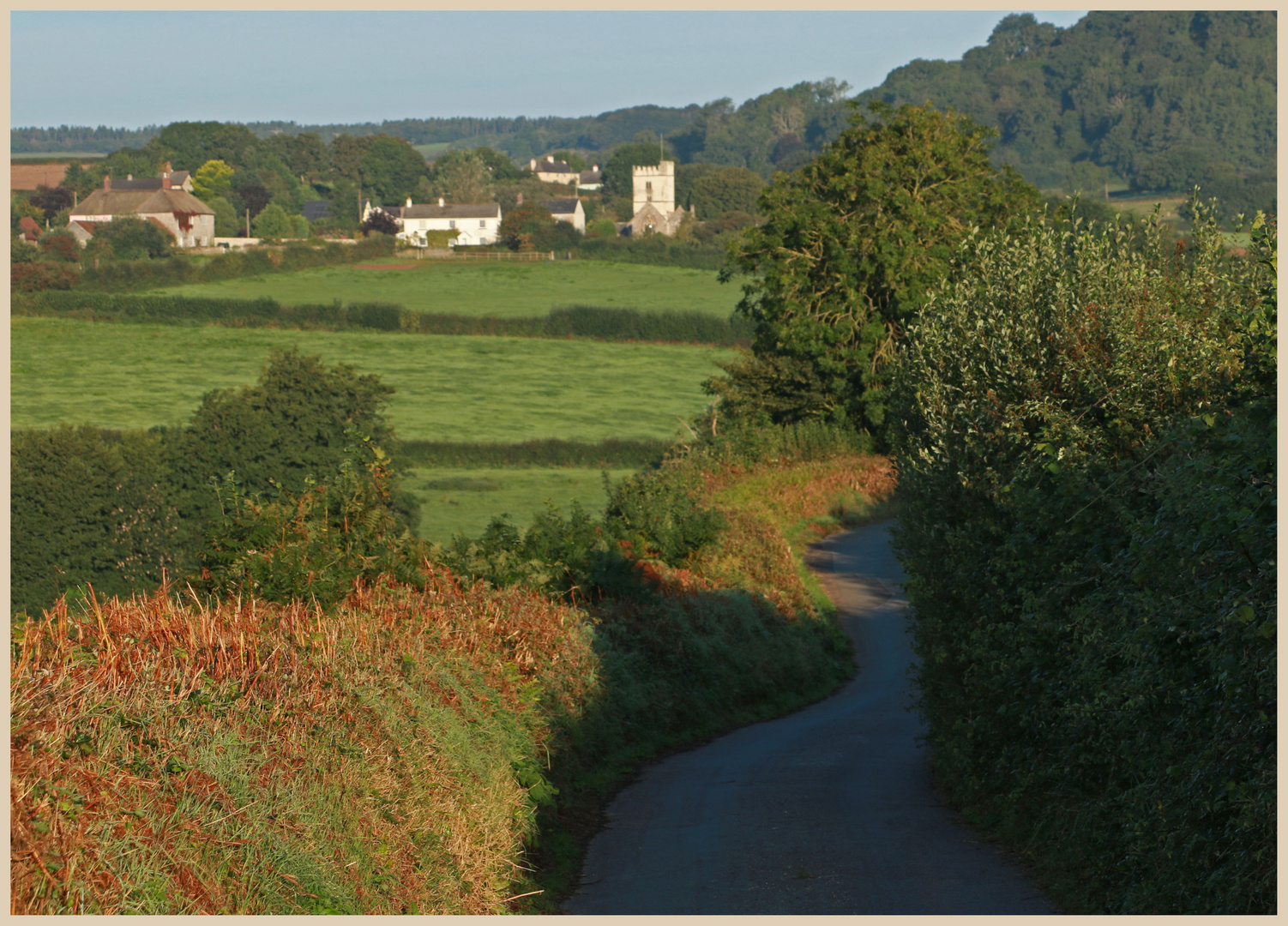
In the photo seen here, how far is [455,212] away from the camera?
137 m

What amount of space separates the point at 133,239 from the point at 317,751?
107 meters

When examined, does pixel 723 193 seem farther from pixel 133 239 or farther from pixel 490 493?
pixel 490 493

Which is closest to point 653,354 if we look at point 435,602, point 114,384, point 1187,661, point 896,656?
point 114,384

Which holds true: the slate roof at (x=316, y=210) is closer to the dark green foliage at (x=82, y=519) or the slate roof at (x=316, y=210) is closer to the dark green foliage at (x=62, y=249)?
the dark green foliage at (x=62, y=249)

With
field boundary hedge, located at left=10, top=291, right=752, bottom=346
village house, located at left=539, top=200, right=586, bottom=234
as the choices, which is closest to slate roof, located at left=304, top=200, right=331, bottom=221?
village house, located at left=539, top=200, right=586, bottom=234

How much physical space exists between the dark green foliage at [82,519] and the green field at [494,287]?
1534 inches

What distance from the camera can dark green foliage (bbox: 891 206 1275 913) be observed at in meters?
6.50

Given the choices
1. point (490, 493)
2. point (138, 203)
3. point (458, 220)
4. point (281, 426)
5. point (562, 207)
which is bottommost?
point (490, 493)

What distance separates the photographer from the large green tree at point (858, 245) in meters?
39.1

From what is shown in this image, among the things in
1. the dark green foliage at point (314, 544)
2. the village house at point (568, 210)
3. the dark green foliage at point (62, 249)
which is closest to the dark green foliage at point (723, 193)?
the village house at point (568, 210)

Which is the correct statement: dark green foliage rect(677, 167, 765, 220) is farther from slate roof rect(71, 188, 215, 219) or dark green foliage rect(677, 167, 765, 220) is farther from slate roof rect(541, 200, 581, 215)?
slate roof rect(71, 188, 215, 219)

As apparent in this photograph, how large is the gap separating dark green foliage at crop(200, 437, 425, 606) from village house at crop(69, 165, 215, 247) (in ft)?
375

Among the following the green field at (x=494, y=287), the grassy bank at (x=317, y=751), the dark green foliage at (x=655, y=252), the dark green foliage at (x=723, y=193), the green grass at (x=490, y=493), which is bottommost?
the green grass at (x=490, y=493)

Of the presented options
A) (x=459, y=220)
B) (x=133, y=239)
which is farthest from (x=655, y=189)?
(x=133, y=239)
